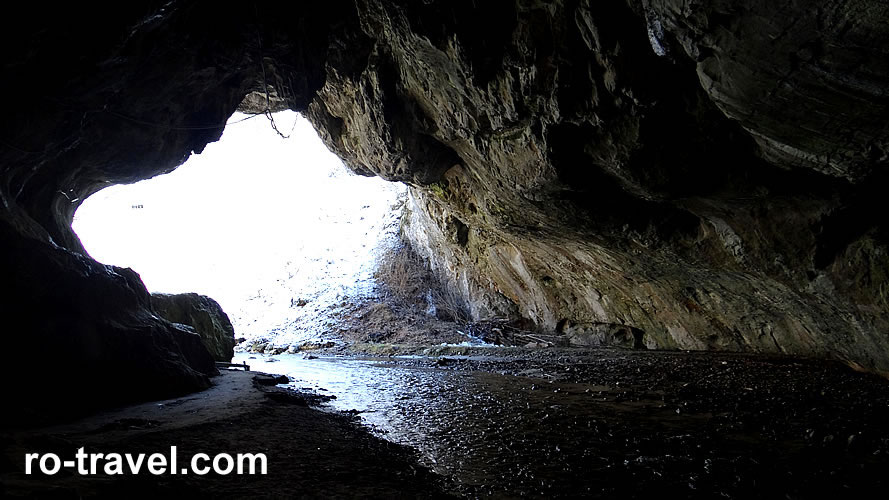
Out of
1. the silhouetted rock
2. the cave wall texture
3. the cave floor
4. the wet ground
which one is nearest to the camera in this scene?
→ the cave floor

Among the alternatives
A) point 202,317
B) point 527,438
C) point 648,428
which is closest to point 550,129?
point 648,428

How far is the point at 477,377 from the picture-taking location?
852 cm

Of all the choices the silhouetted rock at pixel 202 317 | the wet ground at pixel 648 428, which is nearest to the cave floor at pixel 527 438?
the wet ground at pixel 648 428

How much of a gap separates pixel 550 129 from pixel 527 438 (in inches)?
→ 217

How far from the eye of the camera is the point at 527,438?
4051mm

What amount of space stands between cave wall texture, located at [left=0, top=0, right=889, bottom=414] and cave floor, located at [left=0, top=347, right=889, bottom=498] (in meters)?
1.80

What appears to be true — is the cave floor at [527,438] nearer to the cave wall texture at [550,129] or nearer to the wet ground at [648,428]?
the wet ground at [648,428]

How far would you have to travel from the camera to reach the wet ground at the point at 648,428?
2928mm

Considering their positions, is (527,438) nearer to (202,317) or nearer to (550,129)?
(550,129)

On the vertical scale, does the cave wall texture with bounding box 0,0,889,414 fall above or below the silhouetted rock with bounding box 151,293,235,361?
above

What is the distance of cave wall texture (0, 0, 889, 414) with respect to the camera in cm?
451

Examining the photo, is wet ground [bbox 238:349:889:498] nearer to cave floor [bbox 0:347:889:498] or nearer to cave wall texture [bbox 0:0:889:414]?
cave floor [bbox 0:347:889:498]

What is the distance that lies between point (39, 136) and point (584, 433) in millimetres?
7777

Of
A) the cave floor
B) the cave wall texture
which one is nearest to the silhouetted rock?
the cave wall texture
